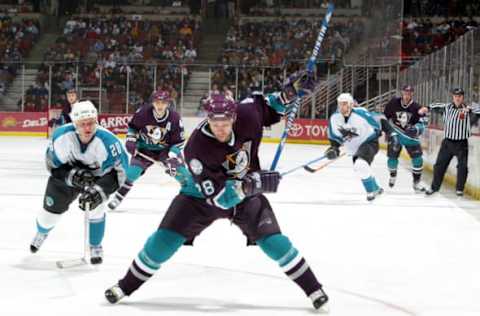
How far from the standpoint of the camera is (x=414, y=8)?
25.9m

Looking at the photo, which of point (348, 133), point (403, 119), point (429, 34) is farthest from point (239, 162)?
point (429, 34)

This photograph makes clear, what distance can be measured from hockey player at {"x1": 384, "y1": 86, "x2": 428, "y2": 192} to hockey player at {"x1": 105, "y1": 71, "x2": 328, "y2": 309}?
6.25 metres

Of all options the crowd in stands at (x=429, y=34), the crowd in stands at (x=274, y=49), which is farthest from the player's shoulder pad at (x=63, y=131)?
the crowd in stands at (x=429, y=34)

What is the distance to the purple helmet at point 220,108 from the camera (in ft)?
12.2

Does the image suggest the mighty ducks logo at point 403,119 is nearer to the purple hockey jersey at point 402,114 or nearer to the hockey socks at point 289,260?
the purple hockey jersey at point 402,114

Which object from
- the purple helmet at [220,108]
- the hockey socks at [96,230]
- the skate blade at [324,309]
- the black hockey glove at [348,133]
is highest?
the purple helmet at [220,108]

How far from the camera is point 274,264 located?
5.20 m

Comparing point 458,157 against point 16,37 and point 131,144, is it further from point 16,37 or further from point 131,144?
point 16,37

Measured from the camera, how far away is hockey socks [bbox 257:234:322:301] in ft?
12.8

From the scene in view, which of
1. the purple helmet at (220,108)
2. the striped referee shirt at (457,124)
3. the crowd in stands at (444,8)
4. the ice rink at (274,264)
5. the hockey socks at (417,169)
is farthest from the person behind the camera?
the crowd in stands at (444,8)

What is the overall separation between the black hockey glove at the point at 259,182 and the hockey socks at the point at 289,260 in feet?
0.80

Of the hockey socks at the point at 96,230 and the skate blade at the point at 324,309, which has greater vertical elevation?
the hockey socks at the point at 96,230

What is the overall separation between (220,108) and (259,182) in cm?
38

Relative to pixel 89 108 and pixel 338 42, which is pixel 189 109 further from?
pixel 89 108
